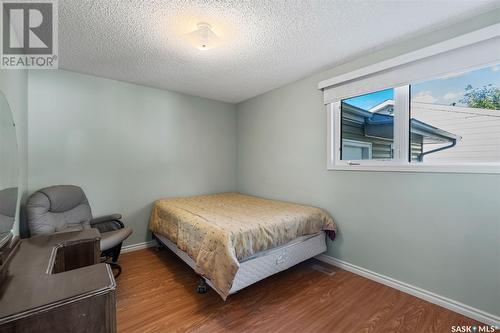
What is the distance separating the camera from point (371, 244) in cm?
234

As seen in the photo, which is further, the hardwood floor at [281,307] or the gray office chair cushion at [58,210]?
the gray office chair cushion at [58,210]

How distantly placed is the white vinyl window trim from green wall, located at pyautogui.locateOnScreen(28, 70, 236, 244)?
6.82 ft

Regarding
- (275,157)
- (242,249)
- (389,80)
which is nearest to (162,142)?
(275,157)

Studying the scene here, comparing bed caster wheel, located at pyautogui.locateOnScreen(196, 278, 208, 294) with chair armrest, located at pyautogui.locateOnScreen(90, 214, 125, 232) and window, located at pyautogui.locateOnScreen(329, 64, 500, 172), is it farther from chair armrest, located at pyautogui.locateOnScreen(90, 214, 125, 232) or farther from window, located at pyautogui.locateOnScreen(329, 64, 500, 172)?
window, located at pyautogui.locateOnScreen(329, 64, 500, 172)

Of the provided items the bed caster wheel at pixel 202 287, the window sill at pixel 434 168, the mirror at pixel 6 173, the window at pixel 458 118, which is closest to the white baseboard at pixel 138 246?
the bed caster wheel at pixel 202 287

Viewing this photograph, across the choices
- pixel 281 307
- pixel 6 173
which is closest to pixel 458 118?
pixel 281 307

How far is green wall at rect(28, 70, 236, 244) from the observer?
2574 mm

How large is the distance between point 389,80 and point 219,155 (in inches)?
108

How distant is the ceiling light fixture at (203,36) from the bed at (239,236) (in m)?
1.61

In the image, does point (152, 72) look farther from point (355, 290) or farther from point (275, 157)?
point (355, 290)

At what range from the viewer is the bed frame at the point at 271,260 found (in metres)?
1.91

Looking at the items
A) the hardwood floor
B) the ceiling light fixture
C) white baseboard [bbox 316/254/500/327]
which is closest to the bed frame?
the hardwood floor

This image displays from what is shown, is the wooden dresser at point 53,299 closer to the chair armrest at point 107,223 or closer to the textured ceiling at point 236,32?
the chair armrest at point 107,223

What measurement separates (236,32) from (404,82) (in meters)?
1.60
